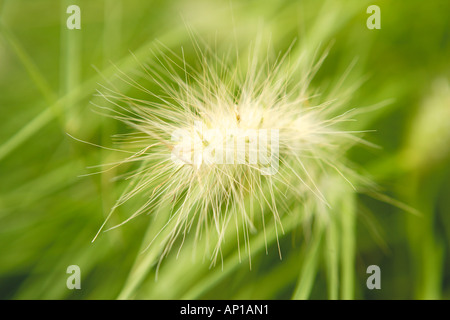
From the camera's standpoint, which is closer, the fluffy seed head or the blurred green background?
the fluffy seed head

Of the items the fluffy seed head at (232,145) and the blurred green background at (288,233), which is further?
the blurred green background at (288,233)

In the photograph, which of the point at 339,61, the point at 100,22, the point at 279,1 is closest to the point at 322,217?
the point at 339,61

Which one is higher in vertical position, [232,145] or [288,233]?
[232,145]

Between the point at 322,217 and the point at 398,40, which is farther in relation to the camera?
the point at 398,40

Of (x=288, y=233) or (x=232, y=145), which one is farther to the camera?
(x=288, y=233)
